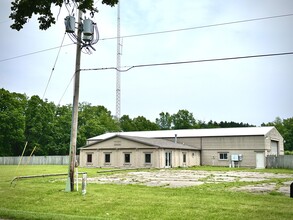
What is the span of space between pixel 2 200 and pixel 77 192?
11.4 ft

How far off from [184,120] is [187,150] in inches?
2440

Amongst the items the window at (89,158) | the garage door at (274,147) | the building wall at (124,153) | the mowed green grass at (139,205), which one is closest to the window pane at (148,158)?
the building wall at (124,153)

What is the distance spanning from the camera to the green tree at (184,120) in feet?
353

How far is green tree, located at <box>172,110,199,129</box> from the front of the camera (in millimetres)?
107506

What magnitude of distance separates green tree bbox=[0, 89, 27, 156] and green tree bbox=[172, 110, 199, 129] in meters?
56.8

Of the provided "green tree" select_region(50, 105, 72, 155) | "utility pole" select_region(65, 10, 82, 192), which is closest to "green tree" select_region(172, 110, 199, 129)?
"green tree" select_region(50, 105, 72, 155)

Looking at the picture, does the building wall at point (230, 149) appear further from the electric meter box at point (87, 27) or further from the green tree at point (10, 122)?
the electric meter box at point (87, 27)

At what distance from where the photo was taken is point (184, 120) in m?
111

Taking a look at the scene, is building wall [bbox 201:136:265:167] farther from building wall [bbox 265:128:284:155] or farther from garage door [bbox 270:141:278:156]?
garage door [bbox 270:141:278:156]

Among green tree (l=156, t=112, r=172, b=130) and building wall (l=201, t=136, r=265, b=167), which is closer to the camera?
building wall (l=201, t=136, r=265, b=167)

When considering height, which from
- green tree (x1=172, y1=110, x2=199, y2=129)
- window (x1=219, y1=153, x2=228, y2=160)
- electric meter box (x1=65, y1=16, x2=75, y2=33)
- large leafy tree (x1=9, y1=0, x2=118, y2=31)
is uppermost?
green tree (x1=172, y1=110, x2=199, y2=129)

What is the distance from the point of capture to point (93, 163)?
152ft

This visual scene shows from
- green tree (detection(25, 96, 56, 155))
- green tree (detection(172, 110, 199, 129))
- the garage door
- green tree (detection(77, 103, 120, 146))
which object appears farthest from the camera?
green tree (detection(172, 110, 199, 129))

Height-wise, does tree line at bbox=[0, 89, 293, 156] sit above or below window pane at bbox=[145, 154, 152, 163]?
above
